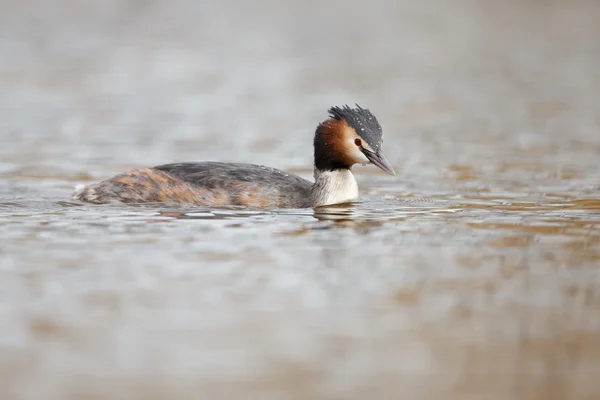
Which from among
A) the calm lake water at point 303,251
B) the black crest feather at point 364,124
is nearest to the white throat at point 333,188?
the calm lake water at point 303,251

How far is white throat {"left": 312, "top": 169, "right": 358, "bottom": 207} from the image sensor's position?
11594 millimetres

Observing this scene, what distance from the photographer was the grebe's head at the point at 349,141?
452 inches

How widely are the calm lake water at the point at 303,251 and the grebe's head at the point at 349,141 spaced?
454 millimetres

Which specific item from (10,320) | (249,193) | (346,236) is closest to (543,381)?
(10,320)

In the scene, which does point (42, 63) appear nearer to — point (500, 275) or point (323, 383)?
point (500, 275)

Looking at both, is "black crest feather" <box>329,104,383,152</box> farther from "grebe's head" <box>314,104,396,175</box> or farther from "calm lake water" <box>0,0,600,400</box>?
"calm lake water" <box>0,0,600,400</box>

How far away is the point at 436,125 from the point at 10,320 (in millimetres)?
12451

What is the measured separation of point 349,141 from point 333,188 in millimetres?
483

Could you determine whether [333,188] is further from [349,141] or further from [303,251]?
[303,251]

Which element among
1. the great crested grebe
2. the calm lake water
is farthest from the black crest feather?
the calm lake water

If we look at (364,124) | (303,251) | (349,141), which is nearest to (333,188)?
(349,141)

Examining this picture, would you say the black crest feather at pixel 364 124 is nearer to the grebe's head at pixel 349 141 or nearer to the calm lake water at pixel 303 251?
the grebe's head at pixel 349 141

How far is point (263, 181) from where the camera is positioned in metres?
11.4

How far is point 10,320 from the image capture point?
6.74 meters
